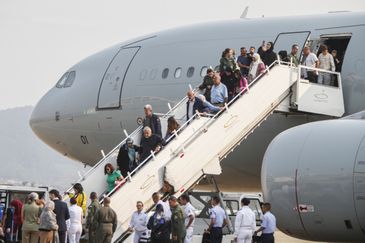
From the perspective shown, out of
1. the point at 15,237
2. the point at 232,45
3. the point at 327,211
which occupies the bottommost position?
the point at 15,237

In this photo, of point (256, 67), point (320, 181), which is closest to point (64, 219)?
point (320, 181)

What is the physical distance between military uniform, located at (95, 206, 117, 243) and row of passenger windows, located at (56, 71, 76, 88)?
9.96 metres

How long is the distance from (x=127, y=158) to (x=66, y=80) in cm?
859

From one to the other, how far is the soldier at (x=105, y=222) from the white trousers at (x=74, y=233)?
0.86 m

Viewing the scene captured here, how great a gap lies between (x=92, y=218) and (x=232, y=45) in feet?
21.2

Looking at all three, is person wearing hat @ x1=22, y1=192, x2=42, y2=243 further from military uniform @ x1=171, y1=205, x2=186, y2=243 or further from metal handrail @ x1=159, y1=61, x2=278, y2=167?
metal handrail @ x1=159, y1=61, x2=278, y2=167

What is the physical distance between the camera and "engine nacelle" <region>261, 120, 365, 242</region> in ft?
60.5

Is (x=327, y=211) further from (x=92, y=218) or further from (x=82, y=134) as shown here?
(x=82, y=134)

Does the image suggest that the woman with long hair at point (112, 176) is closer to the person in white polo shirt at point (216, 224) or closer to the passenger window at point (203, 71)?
the person in white polo shirt at point (216, 224)

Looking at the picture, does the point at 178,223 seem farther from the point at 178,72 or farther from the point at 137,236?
the point at 178,72

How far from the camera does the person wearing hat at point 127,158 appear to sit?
22.7 metres

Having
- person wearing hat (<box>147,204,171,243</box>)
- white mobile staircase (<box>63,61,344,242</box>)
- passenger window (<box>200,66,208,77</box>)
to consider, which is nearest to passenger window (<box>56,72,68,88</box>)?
passenger window (<box>200,66,208,77</box>)

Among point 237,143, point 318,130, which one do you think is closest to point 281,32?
point 237,143

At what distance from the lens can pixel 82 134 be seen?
94.7 feet
